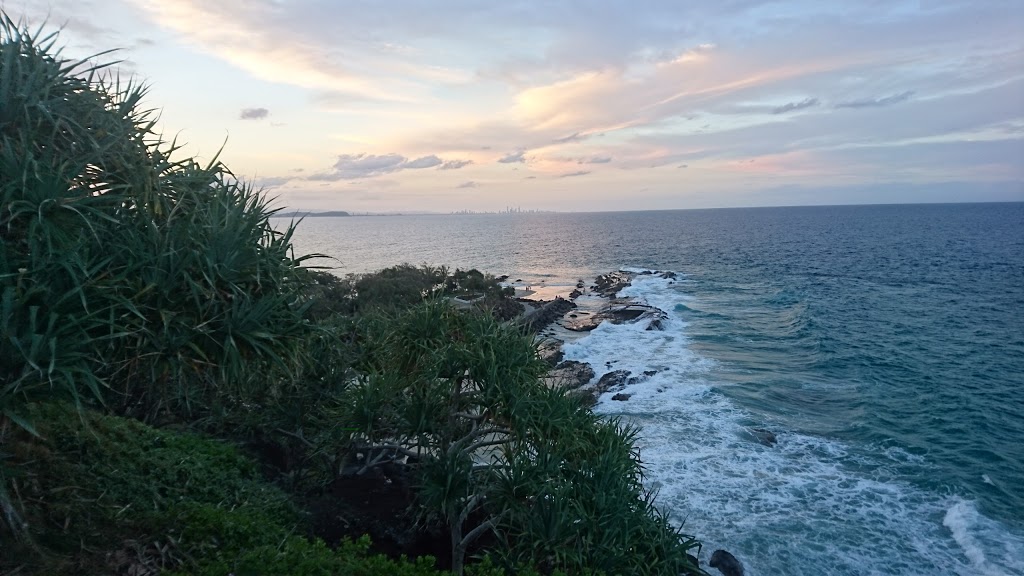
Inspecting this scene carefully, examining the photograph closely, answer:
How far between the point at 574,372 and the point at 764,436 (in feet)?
36.2

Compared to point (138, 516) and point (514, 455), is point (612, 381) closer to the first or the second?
point (514, 455)

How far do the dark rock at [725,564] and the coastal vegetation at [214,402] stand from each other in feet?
14.8

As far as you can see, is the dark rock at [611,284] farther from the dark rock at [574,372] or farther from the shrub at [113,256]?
the shrub at [113,256]

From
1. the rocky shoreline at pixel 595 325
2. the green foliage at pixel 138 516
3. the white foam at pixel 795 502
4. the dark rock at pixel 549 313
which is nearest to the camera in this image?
→ the green foliage at pixel 138 516

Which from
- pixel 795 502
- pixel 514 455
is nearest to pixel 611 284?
pixel 795 502

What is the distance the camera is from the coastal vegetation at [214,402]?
6598 mm

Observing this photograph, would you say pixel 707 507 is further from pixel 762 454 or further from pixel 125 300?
pixel 125 300

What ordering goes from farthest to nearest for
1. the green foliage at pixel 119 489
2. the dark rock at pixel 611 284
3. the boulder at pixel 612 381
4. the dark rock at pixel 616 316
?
the dark rock at pixel 611 284
the dark rock at pixel 616 316
the boulder at pixel 612 381
the green foliage at pixel 119 489

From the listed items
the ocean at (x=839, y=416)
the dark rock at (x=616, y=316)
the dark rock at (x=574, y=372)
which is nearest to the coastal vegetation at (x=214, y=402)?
the ocean at (x=839, y=416)

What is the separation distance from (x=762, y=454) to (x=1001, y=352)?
72.7 ft

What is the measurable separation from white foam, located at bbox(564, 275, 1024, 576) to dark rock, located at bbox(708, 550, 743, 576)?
0.62m

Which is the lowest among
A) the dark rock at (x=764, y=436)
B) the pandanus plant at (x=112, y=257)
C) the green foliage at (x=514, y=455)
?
the dark rock at (x=764, y=436)

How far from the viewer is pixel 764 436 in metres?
23.1

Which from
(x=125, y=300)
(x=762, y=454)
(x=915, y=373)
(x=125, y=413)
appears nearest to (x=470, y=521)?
(x=125, y=413)
